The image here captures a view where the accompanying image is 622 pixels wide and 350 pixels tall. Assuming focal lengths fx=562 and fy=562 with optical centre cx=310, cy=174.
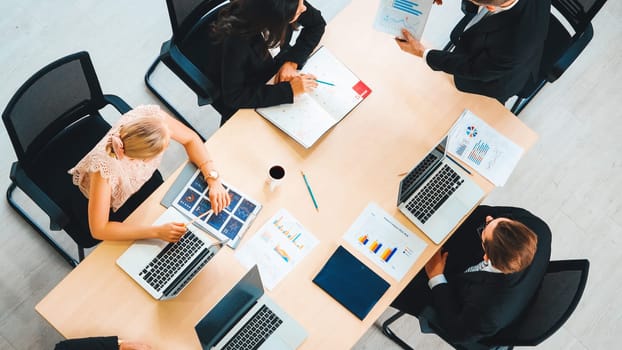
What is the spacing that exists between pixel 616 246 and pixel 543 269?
54.7 inches

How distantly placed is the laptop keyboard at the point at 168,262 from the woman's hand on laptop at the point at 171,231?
0.12 feet

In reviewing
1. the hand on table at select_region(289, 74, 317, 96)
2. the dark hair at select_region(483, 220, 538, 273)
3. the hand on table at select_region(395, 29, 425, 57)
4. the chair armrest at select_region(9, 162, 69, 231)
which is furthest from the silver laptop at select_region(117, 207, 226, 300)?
the hand on table at select_region(395, 29, 425, 57)

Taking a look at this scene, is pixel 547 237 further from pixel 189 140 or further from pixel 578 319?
pixel 189 140

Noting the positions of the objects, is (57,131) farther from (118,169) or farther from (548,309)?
(548,309)

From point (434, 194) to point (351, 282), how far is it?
20.4 inches

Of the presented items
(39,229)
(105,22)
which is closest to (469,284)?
(39,229)

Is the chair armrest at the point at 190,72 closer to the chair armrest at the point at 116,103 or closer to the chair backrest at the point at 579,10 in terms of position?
the chair armrest at the point at 116,103

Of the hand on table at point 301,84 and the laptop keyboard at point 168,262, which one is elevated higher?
the hand on table at point 301,84

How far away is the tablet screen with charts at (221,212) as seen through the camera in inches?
89.2

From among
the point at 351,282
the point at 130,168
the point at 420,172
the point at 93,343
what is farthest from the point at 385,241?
the point at 93,343

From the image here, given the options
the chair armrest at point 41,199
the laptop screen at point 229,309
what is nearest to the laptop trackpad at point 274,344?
the laptop screen at point 229,309

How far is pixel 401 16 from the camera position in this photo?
250cm

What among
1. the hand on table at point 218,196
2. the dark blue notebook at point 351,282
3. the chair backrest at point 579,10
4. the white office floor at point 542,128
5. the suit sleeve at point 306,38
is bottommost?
the white office floor at point 542,128

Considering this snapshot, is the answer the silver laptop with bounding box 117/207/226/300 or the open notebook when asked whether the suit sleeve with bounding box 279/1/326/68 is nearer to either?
the open notebook
